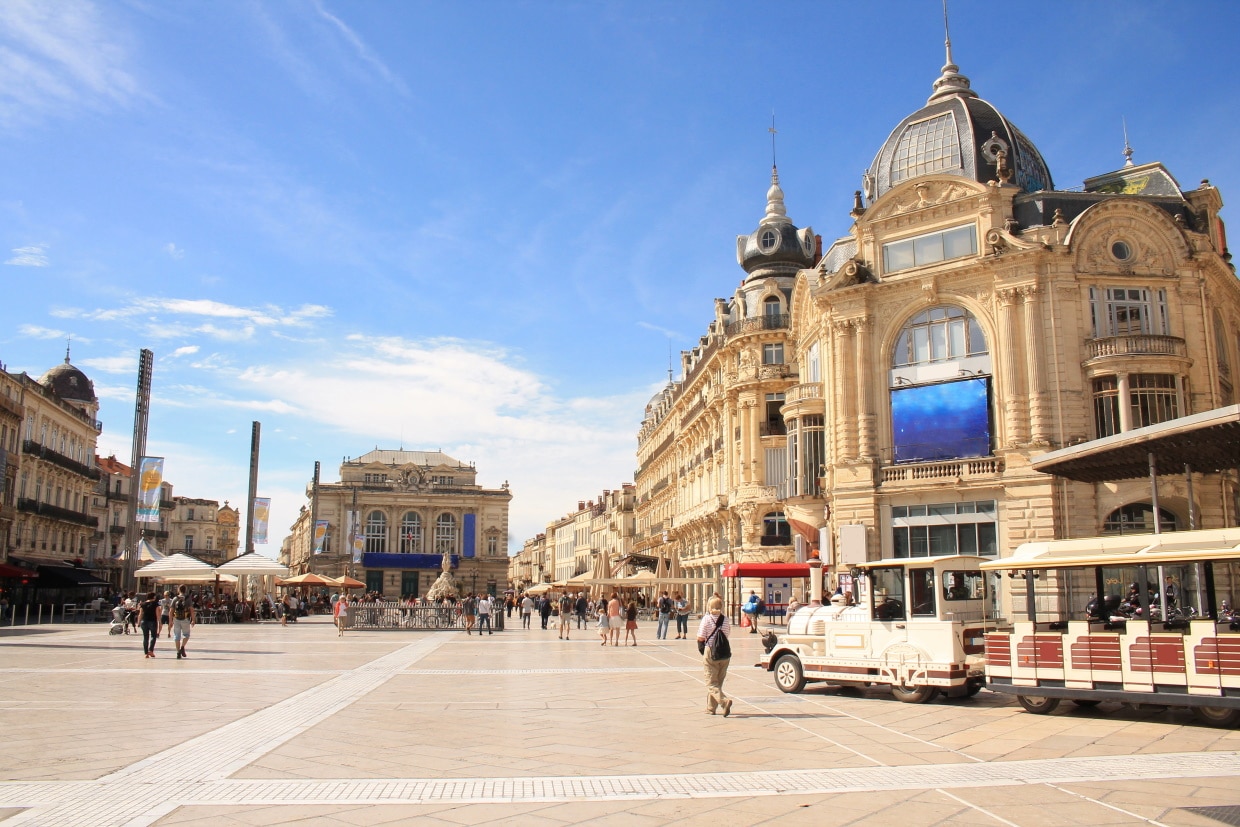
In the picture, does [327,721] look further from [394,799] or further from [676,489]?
[676,489]

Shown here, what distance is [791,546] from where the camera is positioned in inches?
1577

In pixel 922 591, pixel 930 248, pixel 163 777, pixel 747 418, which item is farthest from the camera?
pixel 747 418

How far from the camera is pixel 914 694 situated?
14234mm

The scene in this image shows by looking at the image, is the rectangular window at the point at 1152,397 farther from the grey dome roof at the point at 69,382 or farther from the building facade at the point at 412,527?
the building facade at the point at 412,527

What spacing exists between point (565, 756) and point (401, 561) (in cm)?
8899

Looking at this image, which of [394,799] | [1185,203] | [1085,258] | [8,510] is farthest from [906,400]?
[8,510]

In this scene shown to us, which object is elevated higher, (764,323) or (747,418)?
(764,323)

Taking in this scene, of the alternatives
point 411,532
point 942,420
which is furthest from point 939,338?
point 411,532

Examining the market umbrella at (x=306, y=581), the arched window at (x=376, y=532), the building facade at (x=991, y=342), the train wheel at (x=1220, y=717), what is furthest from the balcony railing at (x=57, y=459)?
the train wheel at (x=1220, y=717)

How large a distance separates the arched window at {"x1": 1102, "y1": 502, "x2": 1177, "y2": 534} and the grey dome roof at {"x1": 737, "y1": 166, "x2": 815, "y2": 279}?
2154 cm

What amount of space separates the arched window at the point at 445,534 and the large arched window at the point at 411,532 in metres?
1.76

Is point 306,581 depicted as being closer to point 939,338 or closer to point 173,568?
point 173,568

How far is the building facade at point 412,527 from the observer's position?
313 ft

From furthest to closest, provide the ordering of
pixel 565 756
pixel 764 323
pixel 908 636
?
pixel 764 323
pixel 908 636
pixel 565 756
